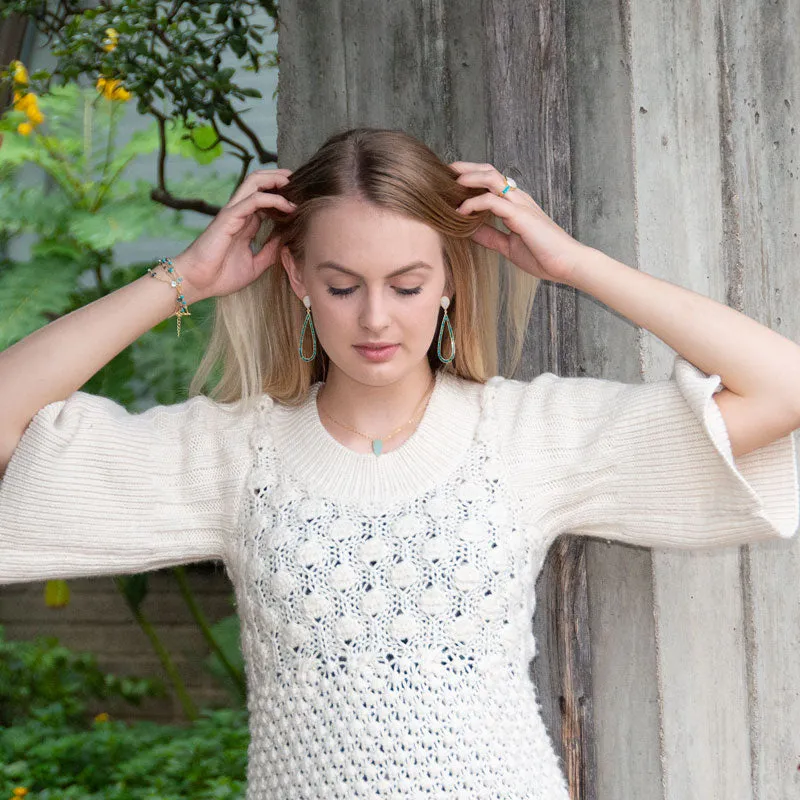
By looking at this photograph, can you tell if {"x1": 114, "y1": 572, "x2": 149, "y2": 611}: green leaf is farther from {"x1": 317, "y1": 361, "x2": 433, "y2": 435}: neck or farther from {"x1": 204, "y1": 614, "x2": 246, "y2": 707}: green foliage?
{"x1": 317, "y1": 361, "x2": 433, "y2": 435}: neck

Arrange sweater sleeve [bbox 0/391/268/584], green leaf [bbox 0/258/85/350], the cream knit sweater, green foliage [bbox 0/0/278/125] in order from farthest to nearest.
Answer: green leaf [bbox 0/258/85/350]
green foliage [bbox 0/0/278/125]
sweater sleeve [bbox 0/391/268/584]
the cream knit sweater

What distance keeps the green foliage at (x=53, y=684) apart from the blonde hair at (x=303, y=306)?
2779 millimetres

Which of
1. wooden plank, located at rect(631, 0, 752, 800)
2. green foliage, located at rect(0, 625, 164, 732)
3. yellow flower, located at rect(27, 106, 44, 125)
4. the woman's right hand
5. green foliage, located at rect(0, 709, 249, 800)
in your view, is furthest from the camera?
green foliage, located at rect(0, 625, 164, 732)

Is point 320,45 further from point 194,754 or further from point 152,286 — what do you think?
point 194,754

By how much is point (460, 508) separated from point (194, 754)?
2.34m

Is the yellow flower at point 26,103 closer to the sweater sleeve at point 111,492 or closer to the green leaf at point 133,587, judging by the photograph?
the green leaf at point 133,587

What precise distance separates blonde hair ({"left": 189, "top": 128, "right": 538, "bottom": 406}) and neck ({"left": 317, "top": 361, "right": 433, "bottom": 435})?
0.33 ft

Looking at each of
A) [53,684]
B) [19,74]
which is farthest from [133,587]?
[19,74]

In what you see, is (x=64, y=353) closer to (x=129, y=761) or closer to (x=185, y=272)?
(x=185, y=272)

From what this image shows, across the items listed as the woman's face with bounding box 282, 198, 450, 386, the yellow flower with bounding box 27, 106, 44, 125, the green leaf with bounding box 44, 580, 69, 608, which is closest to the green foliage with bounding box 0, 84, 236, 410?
the yellow flower with bounding box 27, 106, 44, 125

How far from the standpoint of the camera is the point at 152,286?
1981mm

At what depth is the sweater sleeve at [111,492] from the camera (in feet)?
6.20

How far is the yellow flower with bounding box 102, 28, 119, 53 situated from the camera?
3617 mm

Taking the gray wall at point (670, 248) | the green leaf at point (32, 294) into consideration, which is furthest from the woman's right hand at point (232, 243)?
the green leaf at point (32, 294)
